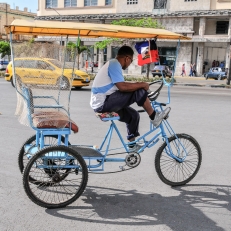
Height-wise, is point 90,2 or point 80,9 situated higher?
point 90,2

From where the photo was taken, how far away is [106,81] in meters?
4.48

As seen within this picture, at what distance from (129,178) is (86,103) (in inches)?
330

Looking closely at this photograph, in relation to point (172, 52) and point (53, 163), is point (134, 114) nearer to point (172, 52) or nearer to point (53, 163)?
point (53, 163)

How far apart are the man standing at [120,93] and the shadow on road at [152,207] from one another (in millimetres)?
911

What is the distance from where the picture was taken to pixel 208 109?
12.5 meters

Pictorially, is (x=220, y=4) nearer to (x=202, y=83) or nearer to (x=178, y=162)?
(x=202, y=83)

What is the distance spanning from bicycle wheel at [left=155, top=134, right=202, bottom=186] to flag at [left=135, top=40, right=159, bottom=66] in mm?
1119

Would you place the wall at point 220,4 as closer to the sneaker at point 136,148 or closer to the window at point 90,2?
the window at point 90,2

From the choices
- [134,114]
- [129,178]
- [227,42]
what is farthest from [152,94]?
[227,42]

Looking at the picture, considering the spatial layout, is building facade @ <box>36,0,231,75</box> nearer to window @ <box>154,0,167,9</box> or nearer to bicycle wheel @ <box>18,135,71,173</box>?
window @ <box>154,0,167,9</box>

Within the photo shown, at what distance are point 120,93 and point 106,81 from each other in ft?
0.79

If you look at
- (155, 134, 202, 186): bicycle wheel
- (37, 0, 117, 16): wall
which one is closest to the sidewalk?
(37, 0, 117, 16): wall

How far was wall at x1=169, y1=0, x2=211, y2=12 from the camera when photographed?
39812mm

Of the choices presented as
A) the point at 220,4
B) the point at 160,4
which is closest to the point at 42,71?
the point at 220,4
